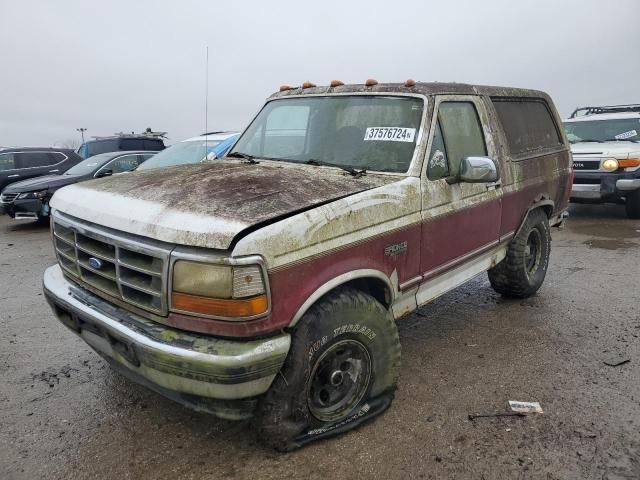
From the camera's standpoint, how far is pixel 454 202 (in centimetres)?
350

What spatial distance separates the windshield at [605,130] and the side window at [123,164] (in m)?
8.99

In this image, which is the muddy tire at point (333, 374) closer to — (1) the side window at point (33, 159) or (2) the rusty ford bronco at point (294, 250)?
(2) the rusty ford bronco at point (294, 250)

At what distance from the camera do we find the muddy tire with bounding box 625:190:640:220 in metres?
8.85

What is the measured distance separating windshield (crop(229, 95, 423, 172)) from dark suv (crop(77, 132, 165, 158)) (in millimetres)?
12716

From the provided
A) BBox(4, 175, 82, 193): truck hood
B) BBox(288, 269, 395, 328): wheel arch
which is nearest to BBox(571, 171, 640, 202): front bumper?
BBox(288, 269, 395, 328): wheel arch

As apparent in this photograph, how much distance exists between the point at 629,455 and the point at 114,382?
3.14 m

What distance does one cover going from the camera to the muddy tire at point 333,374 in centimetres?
253

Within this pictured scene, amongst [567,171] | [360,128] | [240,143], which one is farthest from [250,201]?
[567,171]

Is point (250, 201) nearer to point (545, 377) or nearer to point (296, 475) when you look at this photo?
point (296, 475)

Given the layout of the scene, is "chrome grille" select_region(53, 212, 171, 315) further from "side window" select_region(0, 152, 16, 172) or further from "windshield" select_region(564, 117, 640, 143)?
"side window" select_region(0, 152, 16, 172)

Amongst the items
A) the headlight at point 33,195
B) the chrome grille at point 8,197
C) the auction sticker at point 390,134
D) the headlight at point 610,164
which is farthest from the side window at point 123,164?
the headlight at point 610,164

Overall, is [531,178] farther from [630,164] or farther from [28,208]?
[28,208]

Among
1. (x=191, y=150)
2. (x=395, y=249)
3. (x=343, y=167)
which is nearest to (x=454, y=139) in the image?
(x=343, y=167)

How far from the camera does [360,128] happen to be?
3.52 meters
